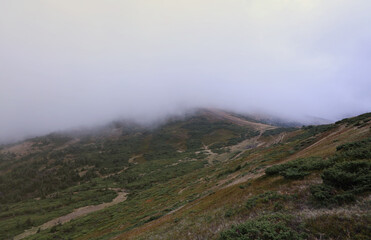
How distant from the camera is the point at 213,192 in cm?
2262

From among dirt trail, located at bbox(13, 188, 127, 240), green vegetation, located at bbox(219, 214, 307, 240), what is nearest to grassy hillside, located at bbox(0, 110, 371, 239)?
green vegetation, located at bbox(219, 214, 307, 240)

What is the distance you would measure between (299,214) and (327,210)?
113 centimetres

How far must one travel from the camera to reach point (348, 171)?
912 centimetres

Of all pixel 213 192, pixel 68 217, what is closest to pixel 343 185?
pixel 213 192

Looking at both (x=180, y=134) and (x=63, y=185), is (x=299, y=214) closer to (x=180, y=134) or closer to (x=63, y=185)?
(x=63, y=185)

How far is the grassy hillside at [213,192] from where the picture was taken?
728 cm

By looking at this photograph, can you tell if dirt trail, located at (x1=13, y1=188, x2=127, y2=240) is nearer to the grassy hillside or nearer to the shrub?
the grassy hillside

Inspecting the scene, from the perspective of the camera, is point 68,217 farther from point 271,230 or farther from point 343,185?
point 343,185

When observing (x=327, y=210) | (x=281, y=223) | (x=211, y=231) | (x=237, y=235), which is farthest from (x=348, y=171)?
(x=211, y=231)

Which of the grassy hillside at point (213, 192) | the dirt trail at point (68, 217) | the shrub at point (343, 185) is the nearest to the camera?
the grassy hillside at point (213, 192)

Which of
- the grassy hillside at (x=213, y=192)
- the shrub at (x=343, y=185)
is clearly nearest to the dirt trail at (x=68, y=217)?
the grassy hillside at (x=213, y=192)

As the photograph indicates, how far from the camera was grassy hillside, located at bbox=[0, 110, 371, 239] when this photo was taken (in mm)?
7275

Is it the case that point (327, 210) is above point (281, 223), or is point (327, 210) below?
above

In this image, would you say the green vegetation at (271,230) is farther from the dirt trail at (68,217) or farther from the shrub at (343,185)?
the dirt trail at (68,217)
